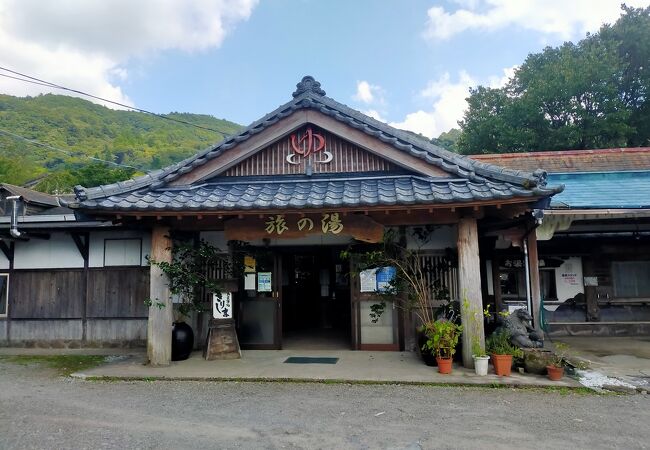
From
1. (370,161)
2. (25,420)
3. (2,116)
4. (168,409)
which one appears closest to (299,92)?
(370,161)

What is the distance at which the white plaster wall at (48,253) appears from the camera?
10820 mm

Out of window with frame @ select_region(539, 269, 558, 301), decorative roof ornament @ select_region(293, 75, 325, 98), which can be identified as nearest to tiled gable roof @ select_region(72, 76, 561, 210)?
decorative roof ornament @ select_region(293, 75, 325, 98)

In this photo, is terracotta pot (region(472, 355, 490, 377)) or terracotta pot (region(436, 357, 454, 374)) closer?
terracotta pot (region(472, 355, 490, 377))

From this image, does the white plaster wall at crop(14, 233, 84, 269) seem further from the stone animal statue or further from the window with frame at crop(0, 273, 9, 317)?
the stone animal statue

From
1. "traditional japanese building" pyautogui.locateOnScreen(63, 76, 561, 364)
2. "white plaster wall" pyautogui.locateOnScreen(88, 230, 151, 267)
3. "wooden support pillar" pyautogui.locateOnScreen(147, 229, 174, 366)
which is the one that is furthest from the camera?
"white plaster wall" pyautogui.locateOnScreen(88, 230, 151, 267)

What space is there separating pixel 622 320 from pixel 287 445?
10.5m

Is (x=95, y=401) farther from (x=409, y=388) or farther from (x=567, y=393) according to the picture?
(x=567, y=393)

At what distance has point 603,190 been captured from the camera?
1082 centimetres

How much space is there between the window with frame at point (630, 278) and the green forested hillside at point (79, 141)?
27415mm

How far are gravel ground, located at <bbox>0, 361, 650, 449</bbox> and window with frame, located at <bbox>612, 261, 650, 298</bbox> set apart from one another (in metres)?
6.10

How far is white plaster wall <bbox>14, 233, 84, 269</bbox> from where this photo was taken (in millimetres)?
10820

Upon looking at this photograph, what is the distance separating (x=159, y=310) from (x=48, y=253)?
4.69 metres

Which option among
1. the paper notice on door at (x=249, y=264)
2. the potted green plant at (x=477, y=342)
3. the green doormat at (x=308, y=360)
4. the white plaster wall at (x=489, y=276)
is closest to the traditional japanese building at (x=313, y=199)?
the paper notice on door at (x=249, y=264)

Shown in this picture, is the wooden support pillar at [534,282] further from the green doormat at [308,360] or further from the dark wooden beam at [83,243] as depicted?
the dark wooden beam at [83,243]
